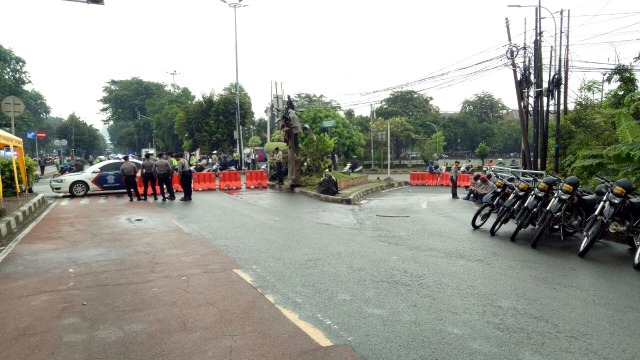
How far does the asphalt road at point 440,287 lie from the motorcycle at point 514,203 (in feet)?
1.11

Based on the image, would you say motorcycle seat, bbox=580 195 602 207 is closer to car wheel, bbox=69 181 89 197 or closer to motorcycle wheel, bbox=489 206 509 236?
motorcycle wheel, bbox=489 206 509 236

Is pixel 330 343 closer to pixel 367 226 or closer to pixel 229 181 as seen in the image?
pixel 367 226

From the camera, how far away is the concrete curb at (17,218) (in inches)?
423

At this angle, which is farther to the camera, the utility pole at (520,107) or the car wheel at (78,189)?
the car wheel at (78,189)

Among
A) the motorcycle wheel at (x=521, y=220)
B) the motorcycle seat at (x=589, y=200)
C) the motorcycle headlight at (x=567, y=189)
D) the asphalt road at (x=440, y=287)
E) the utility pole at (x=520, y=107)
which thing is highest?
the utility pole at (x=520, y=107)

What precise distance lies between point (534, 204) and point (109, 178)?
16188 millimetres

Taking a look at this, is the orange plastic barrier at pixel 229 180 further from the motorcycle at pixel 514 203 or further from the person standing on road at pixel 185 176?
the motorcycle at pixel 514 203

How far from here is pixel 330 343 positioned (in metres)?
4.38

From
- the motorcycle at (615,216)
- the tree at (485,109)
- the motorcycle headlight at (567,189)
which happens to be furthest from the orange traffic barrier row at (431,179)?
the tree at (485,109)

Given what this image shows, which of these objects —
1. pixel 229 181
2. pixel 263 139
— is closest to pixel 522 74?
pixel 229 181

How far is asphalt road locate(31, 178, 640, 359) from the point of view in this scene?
4.44 meters

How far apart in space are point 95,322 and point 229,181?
17348 millimetres

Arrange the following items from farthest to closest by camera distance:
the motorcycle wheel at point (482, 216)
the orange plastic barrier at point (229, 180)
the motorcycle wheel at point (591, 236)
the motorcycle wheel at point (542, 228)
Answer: the orange plastic barrier at point (229, 180) → the motorcycle wheel at point (482, 216) → the motorcycle wheel at point (542, 228) → the motorcycle wheel at point (591, 236)

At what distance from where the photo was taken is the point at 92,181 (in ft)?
64.7
